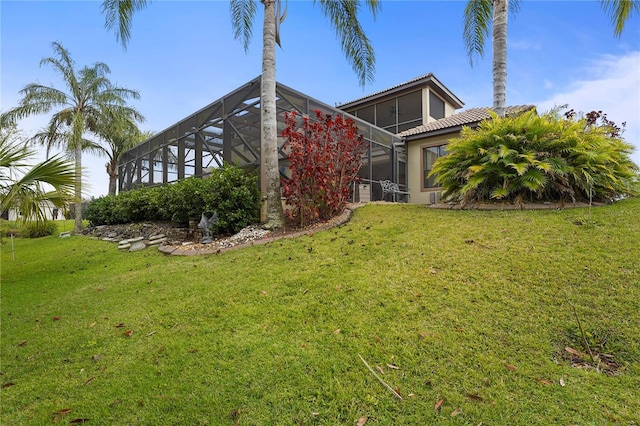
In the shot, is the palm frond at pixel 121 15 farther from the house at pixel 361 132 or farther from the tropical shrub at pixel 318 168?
the tropical shrub at pixel 318 168

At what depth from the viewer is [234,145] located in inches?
376

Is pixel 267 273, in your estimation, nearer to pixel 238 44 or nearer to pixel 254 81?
pixel 254 81

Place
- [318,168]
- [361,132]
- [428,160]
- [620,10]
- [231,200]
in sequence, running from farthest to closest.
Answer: [428,160], [361,132], [231,200], [620,10], [318,168]

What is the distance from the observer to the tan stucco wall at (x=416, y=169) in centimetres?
1390

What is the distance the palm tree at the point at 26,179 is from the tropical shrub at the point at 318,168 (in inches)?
166

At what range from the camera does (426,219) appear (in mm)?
5562

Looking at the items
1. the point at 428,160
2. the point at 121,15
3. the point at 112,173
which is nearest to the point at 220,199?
the point at 121,15

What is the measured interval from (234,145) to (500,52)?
287 inches

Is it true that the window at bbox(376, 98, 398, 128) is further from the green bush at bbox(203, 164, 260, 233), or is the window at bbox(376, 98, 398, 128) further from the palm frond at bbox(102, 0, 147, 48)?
the palm frond at bbox(102, 0, 147, 48)

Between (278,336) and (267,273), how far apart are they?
5.06 ft

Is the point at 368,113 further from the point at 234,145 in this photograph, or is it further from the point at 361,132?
the point at 234,145

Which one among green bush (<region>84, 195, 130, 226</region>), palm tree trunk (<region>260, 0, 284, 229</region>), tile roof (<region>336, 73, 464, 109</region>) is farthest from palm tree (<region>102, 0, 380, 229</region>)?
tile roof (<region>336, 73, 464, 109</region>)

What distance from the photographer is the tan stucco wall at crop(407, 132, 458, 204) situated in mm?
13899

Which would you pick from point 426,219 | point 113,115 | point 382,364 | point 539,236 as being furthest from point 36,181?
point 113,115
